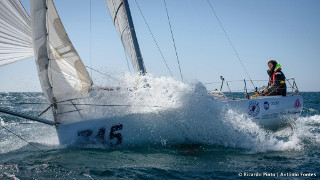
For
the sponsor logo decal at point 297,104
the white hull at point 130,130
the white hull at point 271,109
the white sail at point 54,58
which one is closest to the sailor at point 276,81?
the white hull at point 271,109

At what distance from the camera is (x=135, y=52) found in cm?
658

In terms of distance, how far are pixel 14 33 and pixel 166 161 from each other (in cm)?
382

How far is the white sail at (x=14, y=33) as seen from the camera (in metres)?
4.43

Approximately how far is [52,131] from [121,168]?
159 inches

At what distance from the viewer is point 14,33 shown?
478 cm

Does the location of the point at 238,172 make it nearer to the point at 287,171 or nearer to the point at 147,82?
the point at 287,171

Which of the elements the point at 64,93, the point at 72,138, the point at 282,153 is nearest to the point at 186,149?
the point at 282,153

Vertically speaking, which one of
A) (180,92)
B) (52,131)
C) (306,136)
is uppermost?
(180,92)

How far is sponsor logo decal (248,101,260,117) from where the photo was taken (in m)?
6.03

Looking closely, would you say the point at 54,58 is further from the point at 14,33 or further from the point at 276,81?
the point at 276,81

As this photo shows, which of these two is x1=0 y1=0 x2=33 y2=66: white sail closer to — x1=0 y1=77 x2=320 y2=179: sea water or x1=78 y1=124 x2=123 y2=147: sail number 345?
x1=0 y1=77 x2=320 y2=179: sea water

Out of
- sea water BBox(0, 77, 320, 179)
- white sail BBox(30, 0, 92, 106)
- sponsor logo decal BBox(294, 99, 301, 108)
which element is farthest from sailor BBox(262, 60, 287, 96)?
white sail BBox(30, 0, 92, 106)

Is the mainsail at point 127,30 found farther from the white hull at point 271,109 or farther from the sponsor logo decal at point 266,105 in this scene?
the sponsor logo decal at point 266,105

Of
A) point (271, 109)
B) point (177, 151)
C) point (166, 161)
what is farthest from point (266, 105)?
point (166, 161)
